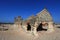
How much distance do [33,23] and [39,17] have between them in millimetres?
1422

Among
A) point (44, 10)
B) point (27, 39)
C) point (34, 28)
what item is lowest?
point (27, 39)

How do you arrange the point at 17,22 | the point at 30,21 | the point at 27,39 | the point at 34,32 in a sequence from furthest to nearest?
the point at 17,22 → the point at 30,21 → the point at 34,32 → the point at 27,39

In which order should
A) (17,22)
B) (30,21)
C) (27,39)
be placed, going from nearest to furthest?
(27,39), (30,21), (17,22)

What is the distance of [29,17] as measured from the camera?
975 inches

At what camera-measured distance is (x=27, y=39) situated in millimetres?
20109

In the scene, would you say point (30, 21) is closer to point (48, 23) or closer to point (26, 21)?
point (26, 21)

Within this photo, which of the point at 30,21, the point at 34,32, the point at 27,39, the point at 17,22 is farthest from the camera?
the point at 17,22

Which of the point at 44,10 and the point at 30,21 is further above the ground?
the point at 44,10

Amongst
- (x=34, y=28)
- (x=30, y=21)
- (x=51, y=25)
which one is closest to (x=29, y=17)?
(x=30, y=21)

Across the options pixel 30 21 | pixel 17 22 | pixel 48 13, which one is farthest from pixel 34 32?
pixel 17 22

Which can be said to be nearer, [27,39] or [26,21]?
[27,39]

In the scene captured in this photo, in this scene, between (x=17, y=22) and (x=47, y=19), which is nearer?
(x=47, y=19)

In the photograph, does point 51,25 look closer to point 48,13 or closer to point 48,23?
point 48,23

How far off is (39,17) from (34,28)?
2023 mm
